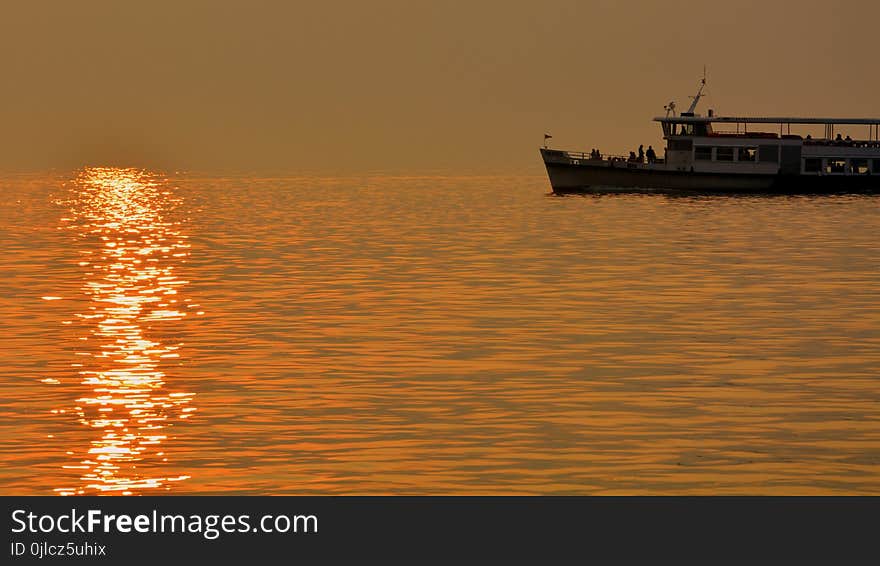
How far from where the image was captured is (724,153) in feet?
467

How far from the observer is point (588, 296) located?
5212 centimetres

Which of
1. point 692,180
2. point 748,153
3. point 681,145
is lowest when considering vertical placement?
point 692,180

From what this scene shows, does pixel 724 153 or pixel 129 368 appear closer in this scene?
pixel 129 368

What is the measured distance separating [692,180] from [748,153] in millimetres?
5490

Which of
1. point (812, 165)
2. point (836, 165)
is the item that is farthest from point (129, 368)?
point (836, 165)

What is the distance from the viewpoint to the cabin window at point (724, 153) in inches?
5571

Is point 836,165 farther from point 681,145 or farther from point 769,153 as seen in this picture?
point 681,145

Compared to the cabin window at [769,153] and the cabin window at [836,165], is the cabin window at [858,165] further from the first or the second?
the cabin window at [769,153]

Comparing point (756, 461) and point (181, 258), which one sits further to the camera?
point (181, 258)

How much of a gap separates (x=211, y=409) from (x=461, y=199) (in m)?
146

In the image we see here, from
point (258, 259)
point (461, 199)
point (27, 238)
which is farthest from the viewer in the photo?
point (461, 199)
